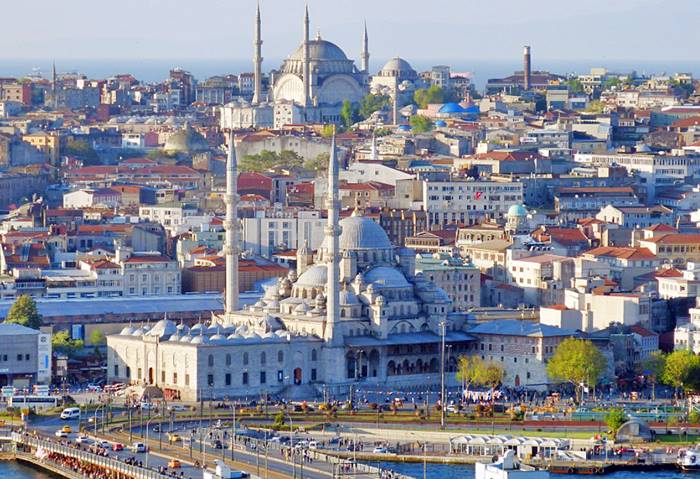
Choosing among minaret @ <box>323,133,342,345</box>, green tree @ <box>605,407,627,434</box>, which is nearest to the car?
green tree @ <box>605,407,627,434</box>

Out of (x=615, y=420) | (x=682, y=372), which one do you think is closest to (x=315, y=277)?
(x=682, y=372)

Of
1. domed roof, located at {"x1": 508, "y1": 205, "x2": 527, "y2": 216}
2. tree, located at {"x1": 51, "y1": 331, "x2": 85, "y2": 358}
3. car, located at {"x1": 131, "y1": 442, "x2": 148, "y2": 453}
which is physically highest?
domed roof, located at {"x1": 508, "y1": 205, "x2": 527, "y2": 216}

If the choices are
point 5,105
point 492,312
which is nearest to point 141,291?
point 492,312

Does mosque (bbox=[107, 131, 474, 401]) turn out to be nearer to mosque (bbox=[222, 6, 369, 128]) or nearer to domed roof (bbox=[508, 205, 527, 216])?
domed roof (bbox=[508, 205, 527, 216])

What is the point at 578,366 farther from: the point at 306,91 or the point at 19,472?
the point at 306,91

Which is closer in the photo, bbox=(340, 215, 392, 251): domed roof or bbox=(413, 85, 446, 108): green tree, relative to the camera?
bbox=(340, 215, 392, 251): domed roof
